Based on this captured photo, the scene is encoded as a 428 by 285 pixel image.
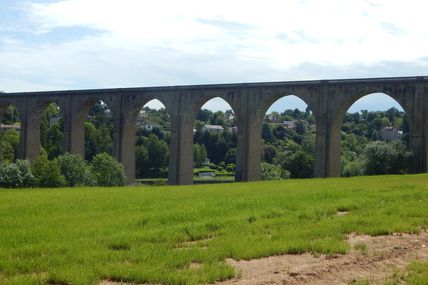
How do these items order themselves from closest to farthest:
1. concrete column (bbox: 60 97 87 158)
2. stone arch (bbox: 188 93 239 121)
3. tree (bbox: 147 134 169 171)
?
stone arch (bbox: 188 93 239 121)
concrete column (bbox: 60 97 87 158)
tree (bbox: 147 134 169 171)

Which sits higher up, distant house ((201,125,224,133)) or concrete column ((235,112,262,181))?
distant house ((201,125,224,133))

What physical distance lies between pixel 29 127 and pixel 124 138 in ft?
38.7

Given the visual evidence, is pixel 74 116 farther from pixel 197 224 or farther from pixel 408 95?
pixel 197 224

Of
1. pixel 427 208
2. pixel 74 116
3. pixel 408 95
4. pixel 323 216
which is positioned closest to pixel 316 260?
pixel 323 216

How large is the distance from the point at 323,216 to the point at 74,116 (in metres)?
41.3

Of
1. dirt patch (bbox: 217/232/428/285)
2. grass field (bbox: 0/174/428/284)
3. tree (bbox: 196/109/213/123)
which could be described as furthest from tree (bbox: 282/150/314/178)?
tree (bbox: 196/109/213/123)

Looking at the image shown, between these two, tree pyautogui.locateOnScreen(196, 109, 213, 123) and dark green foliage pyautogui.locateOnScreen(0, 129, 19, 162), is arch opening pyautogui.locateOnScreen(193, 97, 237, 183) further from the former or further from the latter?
tree pyautogui.locateOnScreen(196, 109, 213, 123)

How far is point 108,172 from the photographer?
44844mm

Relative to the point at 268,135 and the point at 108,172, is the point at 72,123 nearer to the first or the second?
the point at 108,172

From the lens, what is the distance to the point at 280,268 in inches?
327

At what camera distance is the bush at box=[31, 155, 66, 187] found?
40156 millimetres

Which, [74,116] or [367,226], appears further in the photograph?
[74,116]

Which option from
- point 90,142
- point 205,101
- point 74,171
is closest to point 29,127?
point 74,171

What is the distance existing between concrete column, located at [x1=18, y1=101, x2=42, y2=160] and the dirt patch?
48563 millimetres
